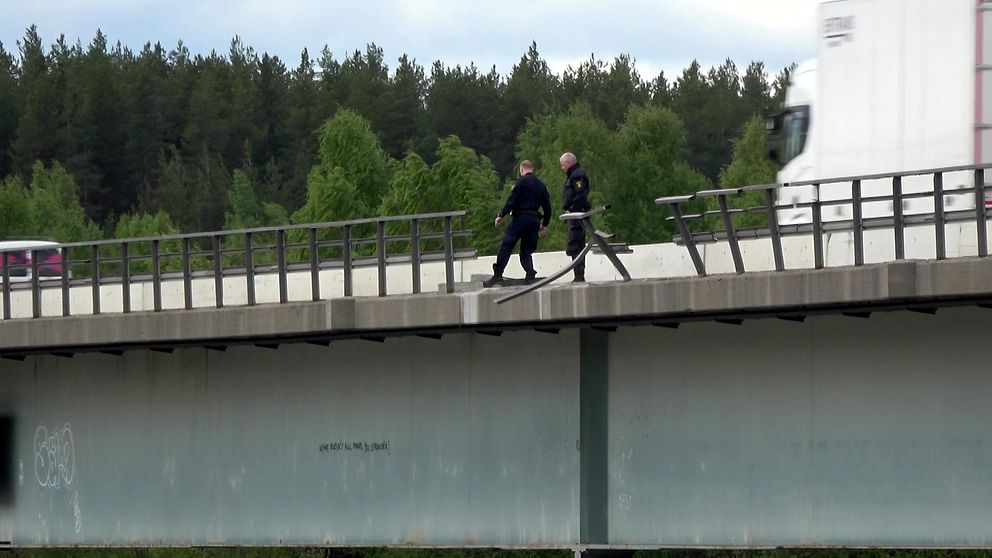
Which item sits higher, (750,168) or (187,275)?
(750,168)

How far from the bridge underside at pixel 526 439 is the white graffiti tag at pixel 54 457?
0.03 metres

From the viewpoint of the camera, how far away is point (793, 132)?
84.8 ft

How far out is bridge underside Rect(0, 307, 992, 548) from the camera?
1720 centimetres

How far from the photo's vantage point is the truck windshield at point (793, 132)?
2564cm

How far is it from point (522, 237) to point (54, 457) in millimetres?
7874

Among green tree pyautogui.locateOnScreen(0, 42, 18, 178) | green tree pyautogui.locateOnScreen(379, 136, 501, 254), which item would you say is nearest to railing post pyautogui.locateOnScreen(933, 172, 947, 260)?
green tree pyautogui.locateOnScreen(379, 136, 501, 254)

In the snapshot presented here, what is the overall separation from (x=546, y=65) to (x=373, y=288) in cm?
11286

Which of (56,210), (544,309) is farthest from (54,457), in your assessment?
(56,210)

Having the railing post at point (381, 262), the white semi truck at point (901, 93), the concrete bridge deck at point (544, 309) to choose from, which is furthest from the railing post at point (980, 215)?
the railing post at point (381, 262)

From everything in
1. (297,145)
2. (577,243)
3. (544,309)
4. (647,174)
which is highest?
(297,145)

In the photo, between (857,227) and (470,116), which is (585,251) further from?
(470,116)

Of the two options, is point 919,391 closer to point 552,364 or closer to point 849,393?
point 849,393

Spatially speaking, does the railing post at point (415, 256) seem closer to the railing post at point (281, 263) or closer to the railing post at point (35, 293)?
the railing post at point (281, 263)

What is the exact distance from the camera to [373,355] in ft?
69.8
